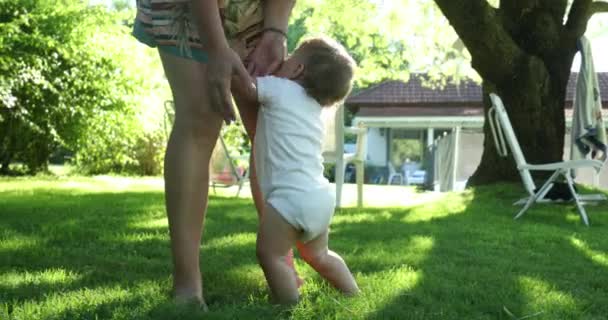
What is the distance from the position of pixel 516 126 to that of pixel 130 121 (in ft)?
26.2

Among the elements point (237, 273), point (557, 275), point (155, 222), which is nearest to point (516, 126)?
point (155, 222)

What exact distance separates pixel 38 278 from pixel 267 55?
1154mm

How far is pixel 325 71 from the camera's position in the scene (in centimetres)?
251

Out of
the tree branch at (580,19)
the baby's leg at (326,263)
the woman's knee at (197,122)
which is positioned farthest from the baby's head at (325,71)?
the tree branch at (580,19)

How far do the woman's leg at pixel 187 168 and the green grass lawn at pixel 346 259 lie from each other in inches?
5.1

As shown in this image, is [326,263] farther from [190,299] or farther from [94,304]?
[94,304]

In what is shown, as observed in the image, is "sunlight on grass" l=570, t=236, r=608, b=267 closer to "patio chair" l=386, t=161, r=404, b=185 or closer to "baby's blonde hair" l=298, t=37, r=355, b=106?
"baby's blonde hair" l=298, t=37, r=355, b=106

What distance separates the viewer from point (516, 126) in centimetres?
859

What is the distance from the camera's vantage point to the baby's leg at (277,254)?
2.35 meters

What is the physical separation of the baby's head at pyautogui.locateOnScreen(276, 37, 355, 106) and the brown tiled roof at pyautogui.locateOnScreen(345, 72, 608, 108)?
2388 centimetres

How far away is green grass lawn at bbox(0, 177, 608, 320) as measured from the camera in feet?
7.46

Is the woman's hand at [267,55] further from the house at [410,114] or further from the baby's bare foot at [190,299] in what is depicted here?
the house at [410,114]

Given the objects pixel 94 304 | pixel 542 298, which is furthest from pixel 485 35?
pixel 94 304

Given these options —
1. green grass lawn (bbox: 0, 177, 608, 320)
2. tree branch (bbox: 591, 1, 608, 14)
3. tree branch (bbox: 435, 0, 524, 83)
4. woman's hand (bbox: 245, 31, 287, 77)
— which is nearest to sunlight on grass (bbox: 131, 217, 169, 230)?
green grass lawn (bbox: 0, 177, 608, 320)
